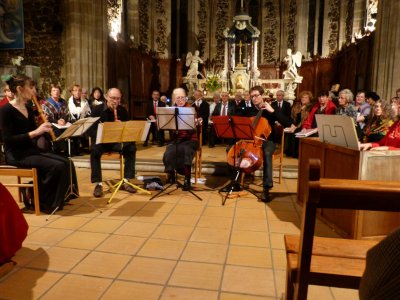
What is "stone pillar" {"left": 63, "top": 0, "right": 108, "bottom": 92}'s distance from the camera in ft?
27.8

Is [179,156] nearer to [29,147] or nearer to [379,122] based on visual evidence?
[29,147]

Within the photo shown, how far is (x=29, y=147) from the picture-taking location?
146 inches

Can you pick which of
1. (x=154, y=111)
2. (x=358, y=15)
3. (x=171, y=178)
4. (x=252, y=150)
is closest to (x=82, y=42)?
(x=154, y=111)

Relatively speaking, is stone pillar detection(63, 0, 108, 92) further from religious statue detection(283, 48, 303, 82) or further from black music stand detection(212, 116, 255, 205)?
religious statue detection(283, 48, 303, 82)

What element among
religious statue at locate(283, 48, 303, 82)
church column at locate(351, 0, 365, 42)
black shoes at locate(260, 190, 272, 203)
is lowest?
black shoes at locate(260, 190, 272, 203)

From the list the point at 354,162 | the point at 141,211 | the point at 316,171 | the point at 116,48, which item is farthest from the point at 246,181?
the point at 116,48

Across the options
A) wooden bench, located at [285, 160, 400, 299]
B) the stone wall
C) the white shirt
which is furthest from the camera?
the stone wall

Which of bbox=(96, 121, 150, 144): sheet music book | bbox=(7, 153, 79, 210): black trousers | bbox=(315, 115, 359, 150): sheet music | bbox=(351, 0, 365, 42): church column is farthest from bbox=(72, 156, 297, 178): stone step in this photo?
bbox=(351, 0, 365, 42): church column

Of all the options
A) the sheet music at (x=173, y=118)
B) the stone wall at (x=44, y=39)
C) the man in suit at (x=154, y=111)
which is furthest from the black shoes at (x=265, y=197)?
the stone wall at (x=44, y=39)

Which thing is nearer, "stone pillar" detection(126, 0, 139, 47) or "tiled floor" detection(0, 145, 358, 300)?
"tiled floor" detection(0, 145, 358, 300)

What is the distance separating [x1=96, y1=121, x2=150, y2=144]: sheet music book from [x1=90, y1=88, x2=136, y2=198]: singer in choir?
0.39 m

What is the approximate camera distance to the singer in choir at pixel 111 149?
173 inches

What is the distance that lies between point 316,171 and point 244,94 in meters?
7.63

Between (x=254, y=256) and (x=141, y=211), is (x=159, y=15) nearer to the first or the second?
(x=141, y=211)
